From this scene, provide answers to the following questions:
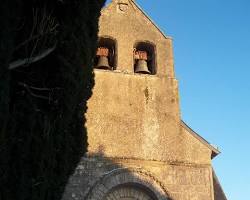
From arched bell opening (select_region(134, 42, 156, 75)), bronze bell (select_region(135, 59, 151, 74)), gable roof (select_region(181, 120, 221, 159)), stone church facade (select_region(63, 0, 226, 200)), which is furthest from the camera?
arched bell opening (select_region(134, 42, 156, 75))

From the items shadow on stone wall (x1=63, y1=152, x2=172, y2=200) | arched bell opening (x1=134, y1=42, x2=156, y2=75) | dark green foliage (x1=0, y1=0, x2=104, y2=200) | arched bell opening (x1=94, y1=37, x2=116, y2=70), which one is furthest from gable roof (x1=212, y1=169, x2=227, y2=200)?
dark green foliage (x1=0, y1=0, x2=104, y2=200)

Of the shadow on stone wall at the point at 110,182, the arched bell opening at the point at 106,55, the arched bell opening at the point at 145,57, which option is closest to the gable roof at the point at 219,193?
the shadow on stone wall at the point at 110,182

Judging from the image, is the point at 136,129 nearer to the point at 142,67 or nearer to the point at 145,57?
the point at 142,67

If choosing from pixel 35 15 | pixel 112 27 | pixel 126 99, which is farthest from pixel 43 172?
pixel 112 27

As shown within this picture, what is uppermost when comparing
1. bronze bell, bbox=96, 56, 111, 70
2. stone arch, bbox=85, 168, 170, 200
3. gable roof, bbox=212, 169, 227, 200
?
bronze bell, bbox=96, 56, 111, 70

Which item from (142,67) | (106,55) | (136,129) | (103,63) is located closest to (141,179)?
(136,129)

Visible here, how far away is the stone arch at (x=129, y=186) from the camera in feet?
41.7

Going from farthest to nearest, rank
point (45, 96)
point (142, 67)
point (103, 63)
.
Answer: point (142, 67) < point (103, 63) < point (45, 96)

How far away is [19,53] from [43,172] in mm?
1681

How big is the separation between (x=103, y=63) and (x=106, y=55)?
44cm

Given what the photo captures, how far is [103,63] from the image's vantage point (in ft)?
46.8

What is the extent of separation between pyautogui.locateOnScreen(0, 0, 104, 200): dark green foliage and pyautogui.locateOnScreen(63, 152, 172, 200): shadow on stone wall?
4.96 meters

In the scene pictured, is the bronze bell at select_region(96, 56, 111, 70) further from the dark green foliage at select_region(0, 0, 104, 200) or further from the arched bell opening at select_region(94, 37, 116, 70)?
the dark green foliage at select_region(0, 0, 104, 200)

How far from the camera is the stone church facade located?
1288 centimetres
